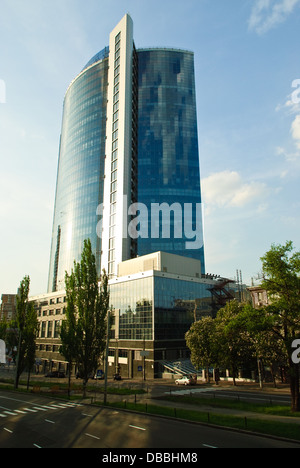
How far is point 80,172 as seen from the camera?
12912 cm

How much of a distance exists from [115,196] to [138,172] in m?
22.9

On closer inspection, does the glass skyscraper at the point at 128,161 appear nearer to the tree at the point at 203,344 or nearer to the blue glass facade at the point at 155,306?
the blue glass facade at the point at 155,306

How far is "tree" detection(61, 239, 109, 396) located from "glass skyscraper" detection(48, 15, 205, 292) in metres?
59.4

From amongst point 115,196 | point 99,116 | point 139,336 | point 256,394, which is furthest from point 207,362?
point 99,116

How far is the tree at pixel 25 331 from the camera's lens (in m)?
47.7

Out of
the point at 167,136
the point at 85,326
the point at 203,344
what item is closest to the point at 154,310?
the point at 203,344

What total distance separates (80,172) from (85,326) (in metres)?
103

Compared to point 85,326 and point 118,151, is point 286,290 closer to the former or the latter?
point 85,326

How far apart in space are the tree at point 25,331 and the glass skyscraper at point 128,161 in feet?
157

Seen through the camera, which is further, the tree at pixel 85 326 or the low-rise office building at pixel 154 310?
the low-rise office building at pixel 154 310

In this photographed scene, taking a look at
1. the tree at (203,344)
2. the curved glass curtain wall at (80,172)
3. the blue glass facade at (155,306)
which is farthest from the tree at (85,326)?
the curved glass curtain wall at (80,172)

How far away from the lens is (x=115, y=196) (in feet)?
348

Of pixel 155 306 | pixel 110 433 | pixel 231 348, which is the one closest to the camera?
pixel 110 433
